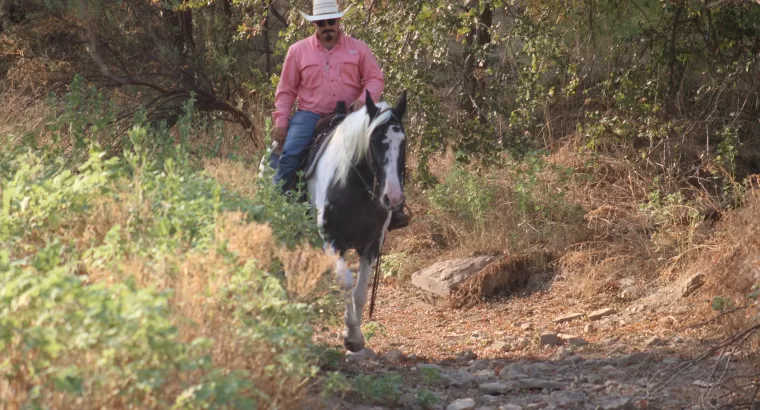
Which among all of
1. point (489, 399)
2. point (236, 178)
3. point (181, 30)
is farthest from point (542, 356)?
point (181, 30)

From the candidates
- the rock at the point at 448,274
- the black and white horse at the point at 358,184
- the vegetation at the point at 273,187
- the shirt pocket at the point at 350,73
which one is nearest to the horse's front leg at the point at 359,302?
the black and white horse at the point at 358,184

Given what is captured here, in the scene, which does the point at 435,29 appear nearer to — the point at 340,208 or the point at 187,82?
the point at 340,208

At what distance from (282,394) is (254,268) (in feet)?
1.99

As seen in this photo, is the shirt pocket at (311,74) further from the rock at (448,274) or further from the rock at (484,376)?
the rock at (448,274)

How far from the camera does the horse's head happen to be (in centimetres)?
669

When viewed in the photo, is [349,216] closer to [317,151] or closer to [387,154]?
[317,151]

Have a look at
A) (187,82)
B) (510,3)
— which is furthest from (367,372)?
(187,82)

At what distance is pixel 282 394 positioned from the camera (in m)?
4.68

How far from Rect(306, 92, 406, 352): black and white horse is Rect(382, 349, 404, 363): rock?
0.72ft

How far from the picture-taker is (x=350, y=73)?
26.1 feet

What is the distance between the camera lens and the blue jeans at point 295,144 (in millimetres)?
7676

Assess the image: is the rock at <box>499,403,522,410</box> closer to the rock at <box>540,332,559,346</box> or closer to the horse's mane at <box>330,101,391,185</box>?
the horse's mane at <box>330,101,391,185</box>

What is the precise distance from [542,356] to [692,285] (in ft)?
6.29

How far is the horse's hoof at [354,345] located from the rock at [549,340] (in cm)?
175
